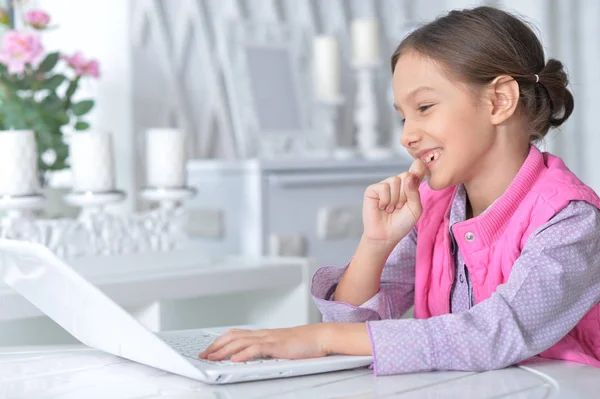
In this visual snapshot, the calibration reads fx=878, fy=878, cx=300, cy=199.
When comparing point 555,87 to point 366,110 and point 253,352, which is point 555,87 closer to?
point 253,352

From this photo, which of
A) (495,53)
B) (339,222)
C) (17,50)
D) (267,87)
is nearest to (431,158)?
(495,53)

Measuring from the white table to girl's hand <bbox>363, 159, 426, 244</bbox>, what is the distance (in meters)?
0.27

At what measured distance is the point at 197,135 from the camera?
248 centimetres

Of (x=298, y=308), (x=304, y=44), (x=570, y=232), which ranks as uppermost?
(x=304, y=44)

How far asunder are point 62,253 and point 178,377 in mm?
978

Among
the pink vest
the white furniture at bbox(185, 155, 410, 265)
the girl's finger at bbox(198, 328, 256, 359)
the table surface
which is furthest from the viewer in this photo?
the white furniture at bbox(185, 155, 410, 265)

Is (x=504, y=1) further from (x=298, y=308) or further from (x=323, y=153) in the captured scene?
(x=298, y=308)

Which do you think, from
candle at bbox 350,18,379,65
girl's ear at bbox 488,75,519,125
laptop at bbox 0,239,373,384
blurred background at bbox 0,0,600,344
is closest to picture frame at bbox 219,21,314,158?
blurred background at bbox 0,0,600,344

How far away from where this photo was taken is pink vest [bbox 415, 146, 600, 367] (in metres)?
1.01

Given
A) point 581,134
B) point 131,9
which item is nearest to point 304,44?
point 131,9

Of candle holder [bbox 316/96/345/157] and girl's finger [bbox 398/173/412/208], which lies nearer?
girl's finger [bbox 398/173/412/208]

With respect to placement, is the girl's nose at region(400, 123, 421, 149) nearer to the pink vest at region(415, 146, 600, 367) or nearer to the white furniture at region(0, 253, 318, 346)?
the pink vest at region(415, 146, 600, 367)

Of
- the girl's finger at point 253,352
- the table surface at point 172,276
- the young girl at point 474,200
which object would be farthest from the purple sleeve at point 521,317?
the table surface at point 172,276

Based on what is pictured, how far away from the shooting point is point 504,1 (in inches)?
121
